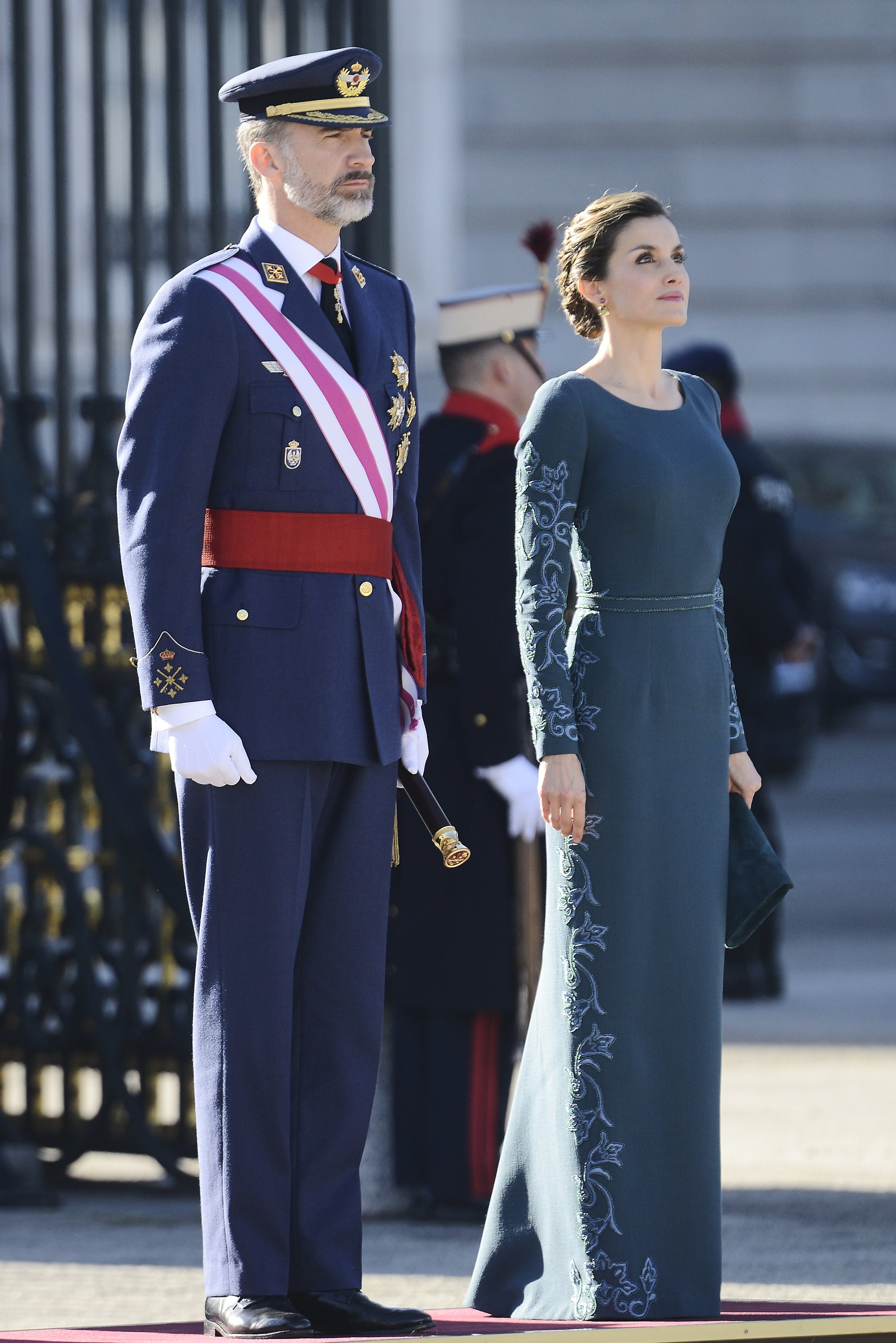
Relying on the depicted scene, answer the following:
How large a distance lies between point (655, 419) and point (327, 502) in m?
0.51

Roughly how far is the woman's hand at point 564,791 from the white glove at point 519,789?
1.30m

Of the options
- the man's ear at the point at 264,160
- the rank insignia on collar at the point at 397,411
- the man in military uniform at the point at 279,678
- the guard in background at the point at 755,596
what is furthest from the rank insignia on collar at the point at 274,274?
the guard in background at the point at 755,596

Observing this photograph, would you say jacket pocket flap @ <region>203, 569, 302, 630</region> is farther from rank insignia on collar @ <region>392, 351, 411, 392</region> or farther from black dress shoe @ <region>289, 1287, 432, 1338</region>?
black dress shoe @ <region>289, 1287, 432, 1338</region>

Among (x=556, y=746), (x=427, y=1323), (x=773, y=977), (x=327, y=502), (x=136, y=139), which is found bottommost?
(x=773, y=977)

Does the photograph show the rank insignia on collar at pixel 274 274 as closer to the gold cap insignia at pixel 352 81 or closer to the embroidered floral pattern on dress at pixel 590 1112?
the gold cap insignia at pixel 352 81

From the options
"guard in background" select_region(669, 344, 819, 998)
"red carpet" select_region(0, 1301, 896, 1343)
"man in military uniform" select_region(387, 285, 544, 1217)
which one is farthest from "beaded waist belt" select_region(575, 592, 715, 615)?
"guard in background" select_region(669, 344, 819, 998)

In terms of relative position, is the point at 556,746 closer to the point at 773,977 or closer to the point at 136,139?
the point at 136,139

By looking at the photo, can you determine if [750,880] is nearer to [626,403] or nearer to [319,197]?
[626,403]

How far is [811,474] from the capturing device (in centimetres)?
1562

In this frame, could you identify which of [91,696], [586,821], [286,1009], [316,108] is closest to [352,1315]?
[286,1009]

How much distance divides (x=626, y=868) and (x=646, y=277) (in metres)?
0.83

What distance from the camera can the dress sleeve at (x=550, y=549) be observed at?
11.7 feet

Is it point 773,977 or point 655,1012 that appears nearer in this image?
point 655,1012

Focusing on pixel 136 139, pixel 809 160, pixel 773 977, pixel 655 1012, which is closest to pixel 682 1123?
pixel 655 1012
